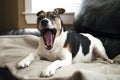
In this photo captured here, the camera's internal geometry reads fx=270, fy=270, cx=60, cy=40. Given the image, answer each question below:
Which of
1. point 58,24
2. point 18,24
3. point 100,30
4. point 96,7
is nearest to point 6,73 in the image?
point 58,24

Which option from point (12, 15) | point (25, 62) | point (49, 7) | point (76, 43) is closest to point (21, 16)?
point (12, 15)

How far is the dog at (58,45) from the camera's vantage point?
161 cm

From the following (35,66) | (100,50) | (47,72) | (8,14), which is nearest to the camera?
(47,72)

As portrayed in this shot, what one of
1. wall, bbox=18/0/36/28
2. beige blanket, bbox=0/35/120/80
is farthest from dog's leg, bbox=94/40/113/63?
wall, bbox=18/0/36/28

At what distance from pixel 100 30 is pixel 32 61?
630 millimetres

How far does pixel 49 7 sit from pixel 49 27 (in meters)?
1.40

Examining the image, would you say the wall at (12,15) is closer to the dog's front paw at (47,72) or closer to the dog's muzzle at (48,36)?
the dog's muzzle at (48,36)

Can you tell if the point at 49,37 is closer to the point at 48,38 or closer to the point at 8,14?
the point at 48,38

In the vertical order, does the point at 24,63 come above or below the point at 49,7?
below

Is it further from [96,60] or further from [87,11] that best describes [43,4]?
[96,60]

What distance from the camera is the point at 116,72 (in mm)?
1394

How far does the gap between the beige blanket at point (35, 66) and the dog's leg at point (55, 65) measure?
0.03 metres

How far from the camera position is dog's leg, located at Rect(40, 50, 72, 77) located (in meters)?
1.38

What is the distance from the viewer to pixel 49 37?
1.63 meters
